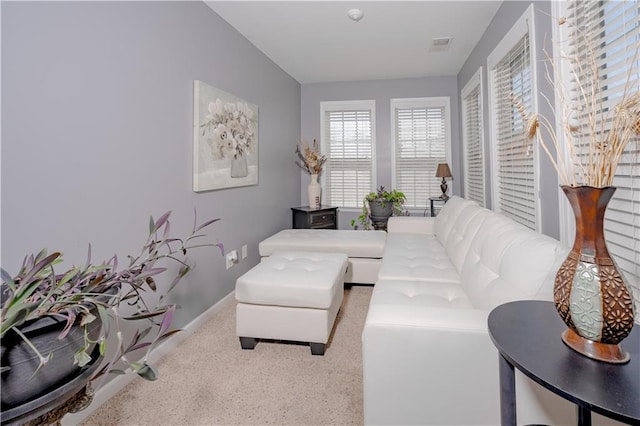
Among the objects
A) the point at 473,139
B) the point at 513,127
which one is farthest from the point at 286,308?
the point at 473,139

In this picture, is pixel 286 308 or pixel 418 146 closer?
pixel 286 308

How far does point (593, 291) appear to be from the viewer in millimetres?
864

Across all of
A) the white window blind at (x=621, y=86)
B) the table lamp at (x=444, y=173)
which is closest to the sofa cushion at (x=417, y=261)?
the white window blind at (x=621, y=86)

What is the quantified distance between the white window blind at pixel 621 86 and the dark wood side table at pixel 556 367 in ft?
1.61

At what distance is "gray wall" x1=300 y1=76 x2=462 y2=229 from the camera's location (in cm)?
474

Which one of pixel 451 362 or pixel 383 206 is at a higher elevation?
pixel 383 206

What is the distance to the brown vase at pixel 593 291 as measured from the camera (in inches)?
33.2

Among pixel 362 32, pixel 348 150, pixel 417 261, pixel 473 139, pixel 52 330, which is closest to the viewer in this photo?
pixel 52 330

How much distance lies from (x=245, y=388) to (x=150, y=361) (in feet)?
2.17

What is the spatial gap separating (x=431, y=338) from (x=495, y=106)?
2.50 m

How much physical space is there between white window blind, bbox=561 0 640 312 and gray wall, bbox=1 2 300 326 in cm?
212

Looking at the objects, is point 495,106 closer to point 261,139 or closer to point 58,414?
point 261,139

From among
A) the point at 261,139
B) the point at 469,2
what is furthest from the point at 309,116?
the point at 469,2

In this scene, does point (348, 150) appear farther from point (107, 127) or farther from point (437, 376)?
point (437, 376)
